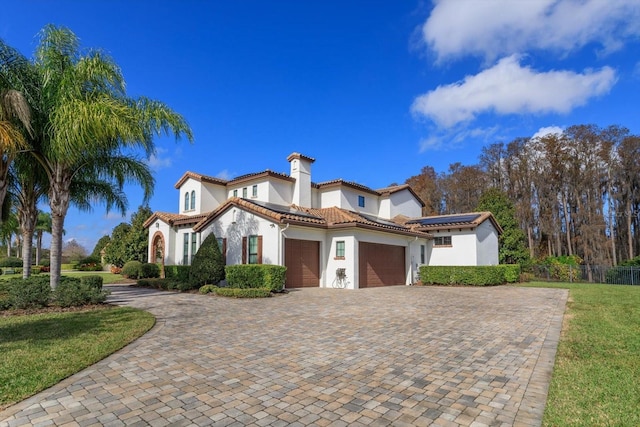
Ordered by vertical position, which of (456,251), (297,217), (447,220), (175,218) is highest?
(175,218)

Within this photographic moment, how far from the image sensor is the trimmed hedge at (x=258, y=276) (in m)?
15.2

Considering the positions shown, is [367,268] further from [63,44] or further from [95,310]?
[63,44]

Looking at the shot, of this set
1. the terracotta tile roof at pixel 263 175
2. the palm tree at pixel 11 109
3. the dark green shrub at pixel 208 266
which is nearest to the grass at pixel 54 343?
the palm tree at pixel 11 109

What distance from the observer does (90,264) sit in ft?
131

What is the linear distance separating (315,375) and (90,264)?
43.2m

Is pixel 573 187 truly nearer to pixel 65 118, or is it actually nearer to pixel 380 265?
pixel 380 265

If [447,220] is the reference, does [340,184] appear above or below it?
above

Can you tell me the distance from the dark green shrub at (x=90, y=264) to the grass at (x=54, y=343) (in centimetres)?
3355

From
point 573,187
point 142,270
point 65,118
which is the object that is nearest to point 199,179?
point 142,270

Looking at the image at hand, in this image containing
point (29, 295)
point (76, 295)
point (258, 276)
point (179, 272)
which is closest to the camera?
point (29, 295)

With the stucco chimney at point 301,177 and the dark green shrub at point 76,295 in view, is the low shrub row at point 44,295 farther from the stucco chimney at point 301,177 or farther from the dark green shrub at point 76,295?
the stucco chimney at point 301,177

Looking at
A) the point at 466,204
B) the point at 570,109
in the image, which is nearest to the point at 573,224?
the point at 466,204

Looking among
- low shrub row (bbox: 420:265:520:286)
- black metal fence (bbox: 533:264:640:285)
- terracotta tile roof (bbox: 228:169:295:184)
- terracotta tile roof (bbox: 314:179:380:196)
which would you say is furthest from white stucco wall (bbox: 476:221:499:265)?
terracotta tile roof (bbox: 228:169:295:184)

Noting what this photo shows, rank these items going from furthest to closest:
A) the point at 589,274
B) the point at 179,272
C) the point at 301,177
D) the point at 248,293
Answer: the point at 589,274 → the point at 301,177 → the point at 179,272 → the point at 248,293
